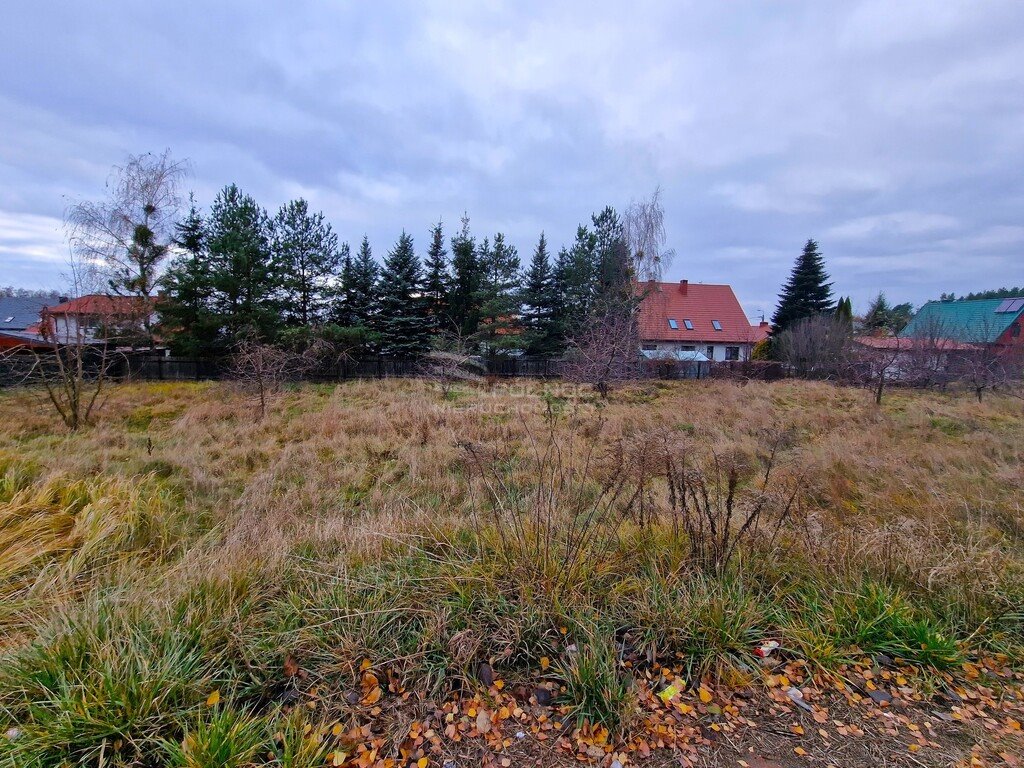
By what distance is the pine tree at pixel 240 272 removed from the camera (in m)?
16.6

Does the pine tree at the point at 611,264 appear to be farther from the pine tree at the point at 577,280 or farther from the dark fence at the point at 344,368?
the dark fence at the point at 344,368

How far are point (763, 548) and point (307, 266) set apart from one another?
2130 cm

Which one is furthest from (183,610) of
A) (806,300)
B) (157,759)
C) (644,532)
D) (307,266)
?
(806,300)

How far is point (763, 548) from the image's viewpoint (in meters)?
2.95

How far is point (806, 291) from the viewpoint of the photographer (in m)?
26.5

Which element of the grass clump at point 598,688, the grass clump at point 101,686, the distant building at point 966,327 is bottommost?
the grass clump at point 598,688

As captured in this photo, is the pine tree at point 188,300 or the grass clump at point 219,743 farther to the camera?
the pine tree at point 188,300

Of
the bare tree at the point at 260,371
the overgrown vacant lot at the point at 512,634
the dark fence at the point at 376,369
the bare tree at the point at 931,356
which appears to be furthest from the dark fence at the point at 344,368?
the overgrown vacant lot at the point at 512,634

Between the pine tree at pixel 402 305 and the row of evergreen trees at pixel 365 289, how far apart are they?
0.17 ft

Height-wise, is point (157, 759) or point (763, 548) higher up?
point (763, 548)

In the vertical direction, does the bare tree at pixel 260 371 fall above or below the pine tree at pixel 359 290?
below

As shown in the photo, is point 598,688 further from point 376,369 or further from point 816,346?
point 816,346

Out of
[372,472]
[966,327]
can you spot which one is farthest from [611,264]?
[372,472]

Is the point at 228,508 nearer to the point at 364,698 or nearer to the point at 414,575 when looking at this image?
the point at 414,575
